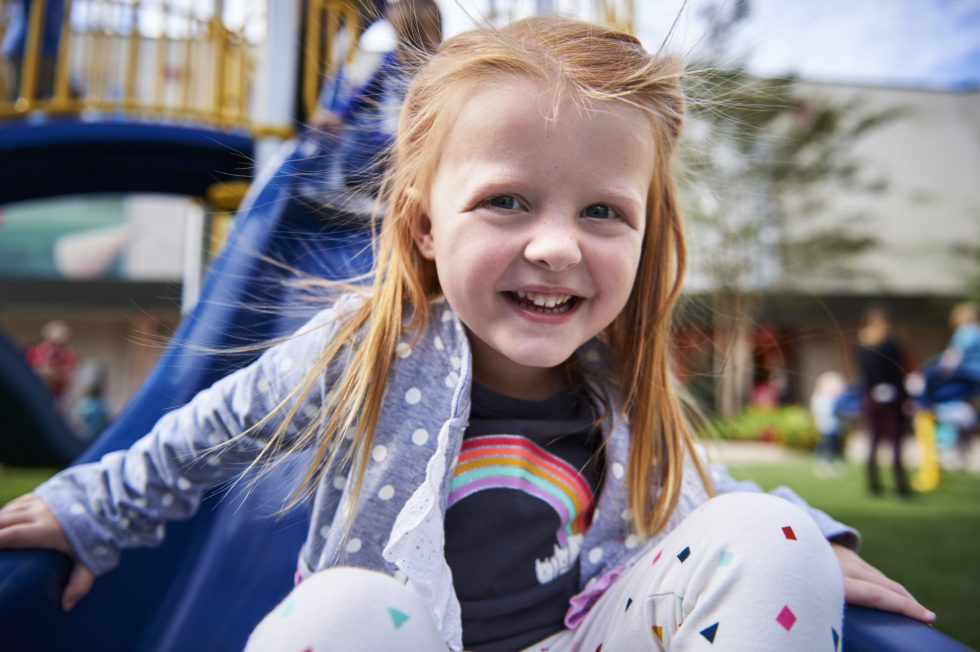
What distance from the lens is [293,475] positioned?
81 centimetres

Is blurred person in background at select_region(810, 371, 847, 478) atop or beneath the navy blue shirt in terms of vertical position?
beneath

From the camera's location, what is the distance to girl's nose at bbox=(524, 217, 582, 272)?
0.63 meters

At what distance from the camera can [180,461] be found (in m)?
0.74

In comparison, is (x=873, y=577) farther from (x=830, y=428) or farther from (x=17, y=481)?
(x=830, y=428)

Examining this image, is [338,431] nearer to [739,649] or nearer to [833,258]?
[739,649]

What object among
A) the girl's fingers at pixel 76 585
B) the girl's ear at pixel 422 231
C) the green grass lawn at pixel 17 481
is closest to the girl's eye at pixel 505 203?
the girl's ear at pixel 422 231

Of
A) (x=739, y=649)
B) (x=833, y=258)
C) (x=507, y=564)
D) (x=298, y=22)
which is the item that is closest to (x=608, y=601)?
(x=507, y=564)

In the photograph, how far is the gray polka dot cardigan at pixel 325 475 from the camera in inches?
27.9

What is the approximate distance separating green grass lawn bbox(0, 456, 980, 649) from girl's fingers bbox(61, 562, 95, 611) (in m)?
0.85

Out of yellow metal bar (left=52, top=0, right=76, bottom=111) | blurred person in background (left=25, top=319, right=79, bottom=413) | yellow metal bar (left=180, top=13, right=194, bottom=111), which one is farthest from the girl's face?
blurred person in background (left=25, top=319, right=79, bottom=413)

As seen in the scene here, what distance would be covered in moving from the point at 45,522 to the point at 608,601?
63 cm

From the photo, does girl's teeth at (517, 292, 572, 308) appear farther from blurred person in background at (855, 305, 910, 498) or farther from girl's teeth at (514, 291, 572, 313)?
blurred person in background at (855, 305, 910, 498)

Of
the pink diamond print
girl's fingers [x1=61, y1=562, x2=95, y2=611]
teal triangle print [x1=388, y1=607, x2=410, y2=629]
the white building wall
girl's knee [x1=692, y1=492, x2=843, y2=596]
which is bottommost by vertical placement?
girl's fingers [x1=61, y1=562, x2=95, y2=611]

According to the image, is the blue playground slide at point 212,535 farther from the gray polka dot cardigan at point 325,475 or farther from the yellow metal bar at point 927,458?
the yellow metal bar at point 927,458
